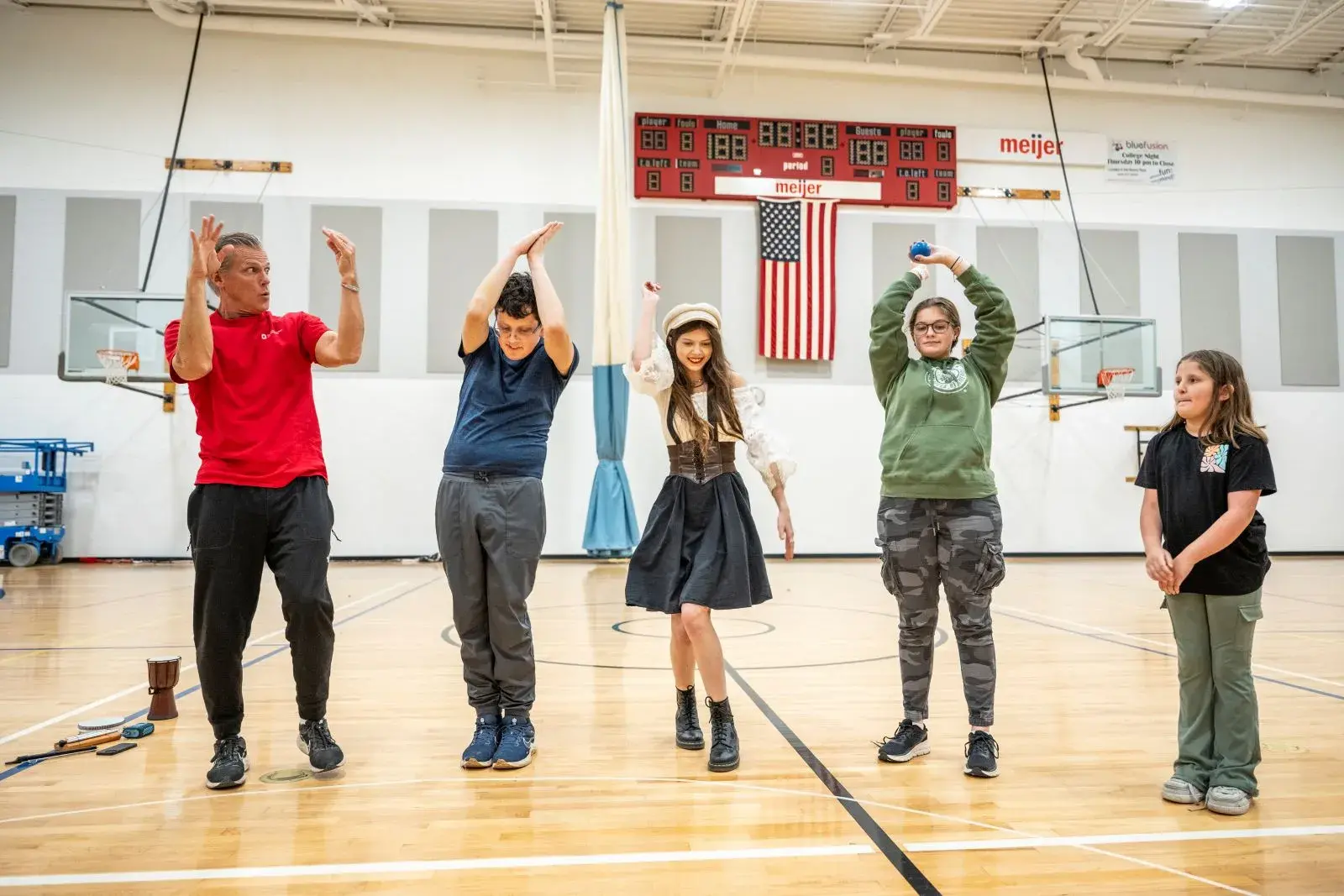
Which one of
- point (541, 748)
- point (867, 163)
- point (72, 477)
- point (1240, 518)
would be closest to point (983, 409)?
point (1240, 518)

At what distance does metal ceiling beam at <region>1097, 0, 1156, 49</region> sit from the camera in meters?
10.3

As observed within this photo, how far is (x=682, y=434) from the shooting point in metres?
2.81

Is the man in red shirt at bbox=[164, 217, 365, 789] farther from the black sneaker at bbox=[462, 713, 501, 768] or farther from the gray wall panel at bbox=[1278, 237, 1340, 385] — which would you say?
the gray wall panel at bbox=[1278, 237, 1340, 385]

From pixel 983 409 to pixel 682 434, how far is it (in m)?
0.93

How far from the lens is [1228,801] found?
→ 222cm

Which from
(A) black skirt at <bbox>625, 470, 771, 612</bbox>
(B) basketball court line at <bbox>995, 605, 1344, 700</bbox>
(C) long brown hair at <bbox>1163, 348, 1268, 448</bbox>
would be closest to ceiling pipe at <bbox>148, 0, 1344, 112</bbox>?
(B) basketball court line at <bbox>995, 605, 1344, 700</bbox>

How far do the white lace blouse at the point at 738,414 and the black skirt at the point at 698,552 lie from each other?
12cm

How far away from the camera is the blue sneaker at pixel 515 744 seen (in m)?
2.62

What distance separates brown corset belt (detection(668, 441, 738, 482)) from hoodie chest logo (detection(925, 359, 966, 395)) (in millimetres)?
640

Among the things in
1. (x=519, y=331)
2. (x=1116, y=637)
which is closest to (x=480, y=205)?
(x=1116, y=637)

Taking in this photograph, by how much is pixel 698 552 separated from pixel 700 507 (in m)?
0.14

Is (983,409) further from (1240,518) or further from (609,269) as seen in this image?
(609,269)

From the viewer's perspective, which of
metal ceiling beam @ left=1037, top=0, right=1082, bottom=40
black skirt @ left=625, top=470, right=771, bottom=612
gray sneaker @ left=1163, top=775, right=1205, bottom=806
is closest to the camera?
gray sneaker @ left=1163, top=775, right=1205, bottom=806

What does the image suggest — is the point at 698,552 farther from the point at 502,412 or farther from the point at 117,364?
the point at 117,364
